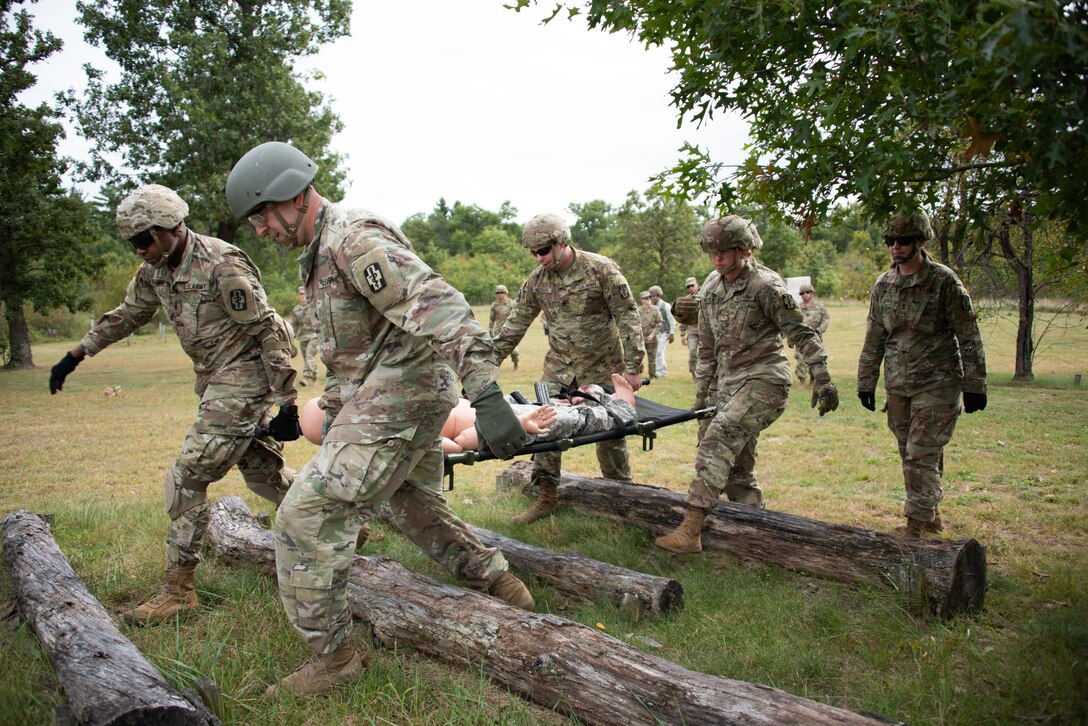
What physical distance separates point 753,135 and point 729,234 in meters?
1.13

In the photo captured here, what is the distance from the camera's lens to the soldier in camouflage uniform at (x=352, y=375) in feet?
9.33

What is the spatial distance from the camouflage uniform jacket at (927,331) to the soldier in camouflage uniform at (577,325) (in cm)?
174

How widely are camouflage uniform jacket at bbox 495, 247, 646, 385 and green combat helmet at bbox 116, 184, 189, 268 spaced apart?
2.27m

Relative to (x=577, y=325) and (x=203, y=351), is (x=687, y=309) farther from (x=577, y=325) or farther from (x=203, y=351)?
(x=203, y=351)

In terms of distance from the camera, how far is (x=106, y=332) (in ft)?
15.1

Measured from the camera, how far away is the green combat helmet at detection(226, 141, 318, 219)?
128 inches

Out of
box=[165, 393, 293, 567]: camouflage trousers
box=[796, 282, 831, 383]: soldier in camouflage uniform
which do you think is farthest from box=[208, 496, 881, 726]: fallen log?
box=[796, 282, 831, 383]: soldier in camouflage uniform

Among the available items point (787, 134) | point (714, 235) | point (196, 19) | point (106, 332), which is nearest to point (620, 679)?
point (787, 134)

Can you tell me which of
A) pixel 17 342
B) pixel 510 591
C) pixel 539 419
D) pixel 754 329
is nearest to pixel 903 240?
pixel 754 329

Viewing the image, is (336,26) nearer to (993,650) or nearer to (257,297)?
(257,297)

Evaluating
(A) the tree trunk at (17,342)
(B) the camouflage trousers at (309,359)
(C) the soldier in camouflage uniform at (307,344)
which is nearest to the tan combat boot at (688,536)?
(C) the soldier in camouflage uniform at (307,344)

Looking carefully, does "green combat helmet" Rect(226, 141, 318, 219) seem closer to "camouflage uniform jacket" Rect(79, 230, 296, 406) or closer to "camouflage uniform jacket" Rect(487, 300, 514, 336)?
"camouflage uniform jacket" Rect(79, 230, 296, 406)

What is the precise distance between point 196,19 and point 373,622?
20970 millimetres

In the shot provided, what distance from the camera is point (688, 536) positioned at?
15.2 ft
